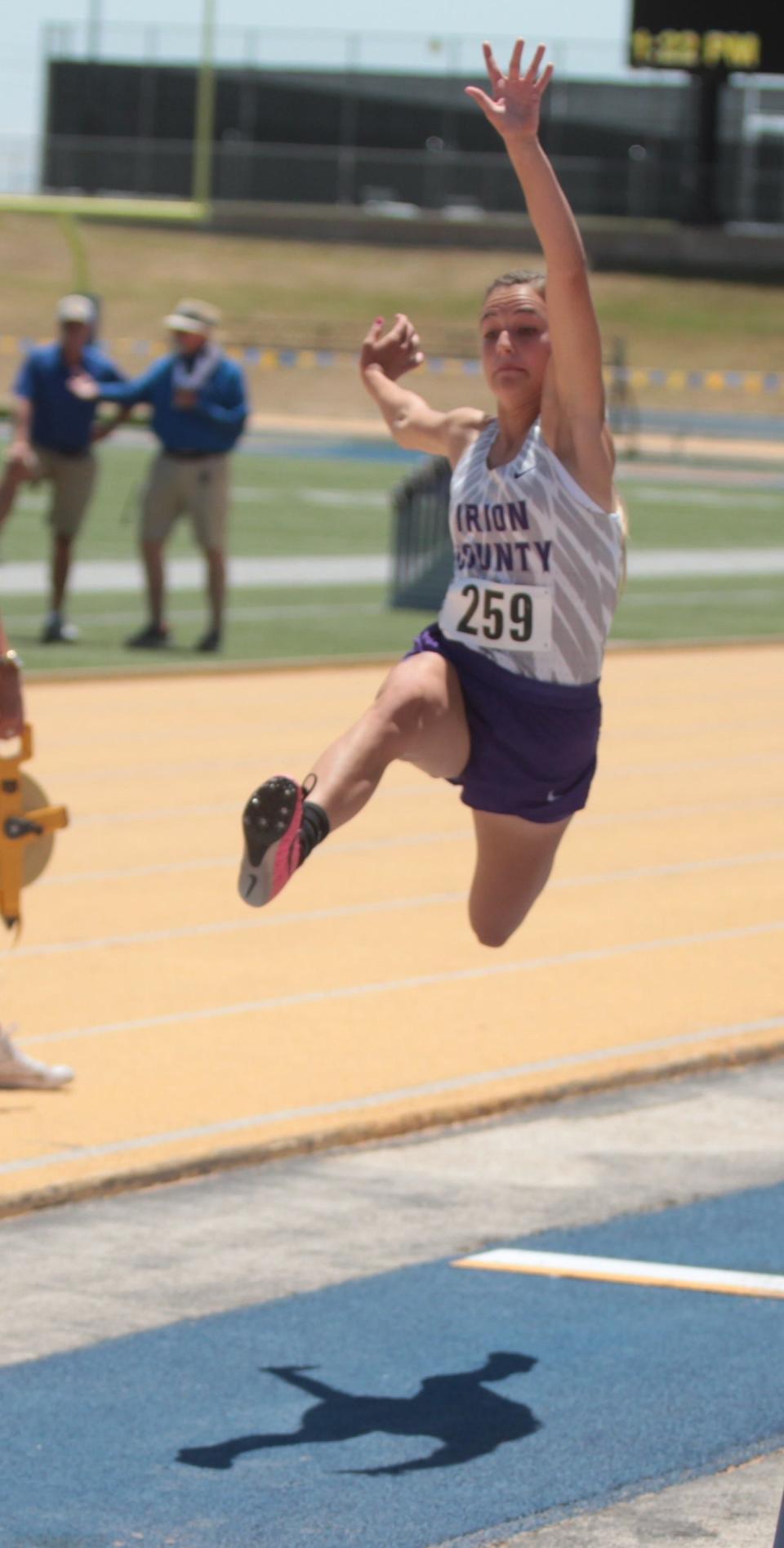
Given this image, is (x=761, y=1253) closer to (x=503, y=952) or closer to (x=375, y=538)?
(x=503, y=952)

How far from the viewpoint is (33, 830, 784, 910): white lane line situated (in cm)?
879

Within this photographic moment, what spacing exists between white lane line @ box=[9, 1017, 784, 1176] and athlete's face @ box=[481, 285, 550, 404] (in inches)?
82.4

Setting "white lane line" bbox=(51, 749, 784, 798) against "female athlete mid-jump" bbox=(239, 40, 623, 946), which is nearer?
"female athlete mid-jump" bbox=(239, 40, 623, 946)

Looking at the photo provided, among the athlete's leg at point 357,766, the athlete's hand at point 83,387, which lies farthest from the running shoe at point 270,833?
the athlete's hand at point 83,387

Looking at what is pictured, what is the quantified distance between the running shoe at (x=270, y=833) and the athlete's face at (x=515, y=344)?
1.14 meters

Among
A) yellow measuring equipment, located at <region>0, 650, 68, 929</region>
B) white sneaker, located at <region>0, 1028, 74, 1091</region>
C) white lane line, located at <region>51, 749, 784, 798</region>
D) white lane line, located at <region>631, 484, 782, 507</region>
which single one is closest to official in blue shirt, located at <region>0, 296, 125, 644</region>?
white lane line, located at <region>51, 749, 784, 798</region>

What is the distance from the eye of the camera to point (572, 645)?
5.51 metres

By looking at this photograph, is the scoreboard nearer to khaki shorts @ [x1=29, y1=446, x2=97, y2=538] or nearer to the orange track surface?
khaki shorts @ [x1=29, y1=446, x2=97, y2=538]

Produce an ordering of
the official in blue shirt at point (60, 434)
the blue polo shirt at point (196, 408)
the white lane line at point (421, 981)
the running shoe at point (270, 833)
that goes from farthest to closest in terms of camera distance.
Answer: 1. the official in blue shirt at point (60, 434)
2. the blue polo shirt at point (196, 408)
3. the white lane line at point (421, 981)
4. the running shoe at point (270, 833)

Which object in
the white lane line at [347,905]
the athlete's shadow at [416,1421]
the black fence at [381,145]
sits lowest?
the athlete's shadow at [416,1421]

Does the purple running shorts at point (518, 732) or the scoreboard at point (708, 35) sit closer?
the purple running shorts at point (518, 732)

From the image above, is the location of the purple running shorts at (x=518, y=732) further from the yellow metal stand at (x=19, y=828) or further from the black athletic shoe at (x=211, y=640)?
the black athletic shoe at (x=211, y=640)

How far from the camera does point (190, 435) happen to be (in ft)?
52.3

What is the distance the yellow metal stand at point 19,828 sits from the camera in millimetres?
6809
